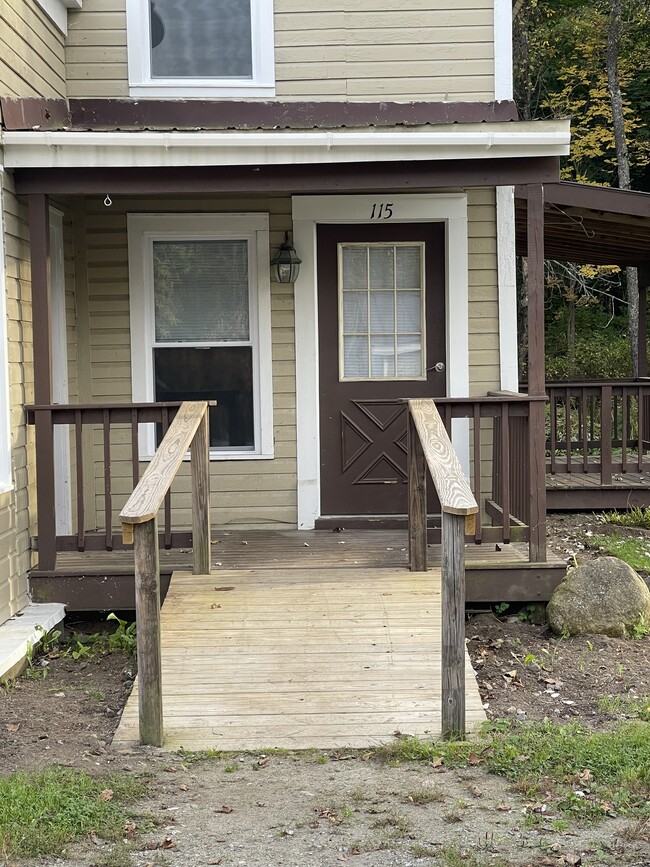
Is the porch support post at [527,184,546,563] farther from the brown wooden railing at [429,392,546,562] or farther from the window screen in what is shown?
the window screen

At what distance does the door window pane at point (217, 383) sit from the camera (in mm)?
7945

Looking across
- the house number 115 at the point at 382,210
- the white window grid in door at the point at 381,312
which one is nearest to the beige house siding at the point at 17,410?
the white window grid in door at the point at 381,312

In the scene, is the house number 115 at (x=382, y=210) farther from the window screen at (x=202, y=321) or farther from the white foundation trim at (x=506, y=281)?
the window screen at (x=202, y=321)

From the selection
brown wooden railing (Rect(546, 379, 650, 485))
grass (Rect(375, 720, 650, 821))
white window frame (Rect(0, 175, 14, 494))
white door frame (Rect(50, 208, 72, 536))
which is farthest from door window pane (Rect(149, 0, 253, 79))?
grass (Rect(375, 720, 650, 821))

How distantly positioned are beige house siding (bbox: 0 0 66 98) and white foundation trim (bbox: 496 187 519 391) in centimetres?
350

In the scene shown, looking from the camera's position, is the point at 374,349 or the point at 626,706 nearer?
the point at 626,706

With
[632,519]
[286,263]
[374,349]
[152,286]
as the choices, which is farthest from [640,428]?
[152,286]

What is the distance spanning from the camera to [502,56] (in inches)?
308

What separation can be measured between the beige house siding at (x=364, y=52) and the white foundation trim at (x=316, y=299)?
0.83 meters

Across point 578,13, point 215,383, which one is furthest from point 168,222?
point 578,13

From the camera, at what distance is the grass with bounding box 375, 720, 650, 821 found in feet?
12.4

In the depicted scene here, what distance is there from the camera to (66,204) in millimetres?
7746

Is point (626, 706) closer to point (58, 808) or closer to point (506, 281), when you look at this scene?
point (58, 808)

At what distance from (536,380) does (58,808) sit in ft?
13.3
